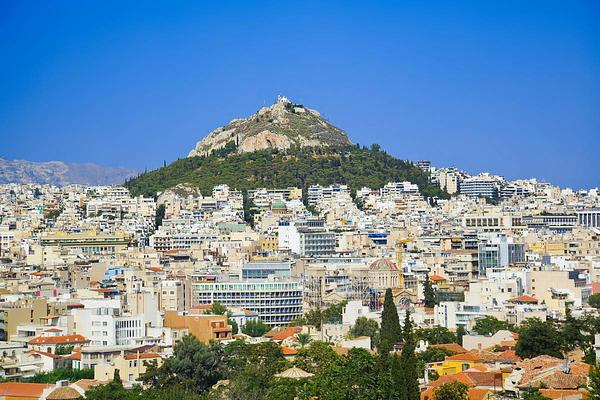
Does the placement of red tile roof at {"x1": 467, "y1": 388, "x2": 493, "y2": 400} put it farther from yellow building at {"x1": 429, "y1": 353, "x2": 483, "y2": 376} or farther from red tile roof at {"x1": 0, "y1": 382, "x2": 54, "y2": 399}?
red tile roof at {"x1": 0, "y1": 382, "x2": 54, "y2": 399}

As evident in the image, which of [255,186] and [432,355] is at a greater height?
[255,186]

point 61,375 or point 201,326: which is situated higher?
point 201,326

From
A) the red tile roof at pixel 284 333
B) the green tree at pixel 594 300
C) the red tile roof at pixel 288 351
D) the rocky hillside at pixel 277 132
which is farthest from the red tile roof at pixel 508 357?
the rocky hillside at pixel 277 132

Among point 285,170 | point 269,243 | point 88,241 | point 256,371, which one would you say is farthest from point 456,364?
point 285,170

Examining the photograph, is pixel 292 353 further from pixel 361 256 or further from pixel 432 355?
pixel 361 256

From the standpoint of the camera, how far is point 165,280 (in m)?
61.5

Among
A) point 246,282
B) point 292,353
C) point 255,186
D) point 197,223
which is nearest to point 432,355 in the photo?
point 292,353

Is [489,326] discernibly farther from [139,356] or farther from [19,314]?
[19,314]

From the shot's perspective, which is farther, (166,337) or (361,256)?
(361,256)

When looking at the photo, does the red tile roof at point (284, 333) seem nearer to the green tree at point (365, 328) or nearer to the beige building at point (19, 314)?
the green tree at point (365, 328)

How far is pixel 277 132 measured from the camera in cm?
12700

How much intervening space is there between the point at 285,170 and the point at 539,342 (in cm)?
7575

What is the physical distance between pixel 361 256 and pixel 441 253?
3.99 metres

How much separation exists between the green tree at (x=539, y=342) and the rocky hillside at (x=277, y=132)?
81.0 metres
